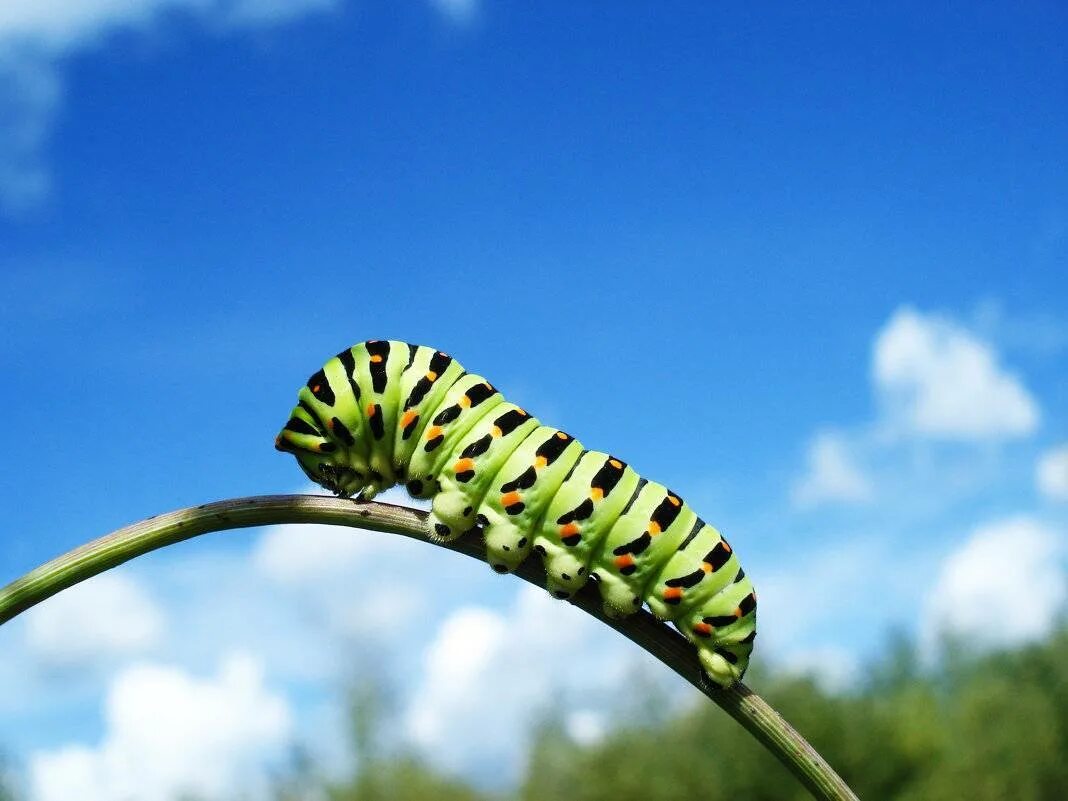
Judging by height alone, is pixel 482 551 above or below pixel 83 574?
above

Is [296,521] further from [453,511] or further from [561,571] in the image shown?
[561,571]

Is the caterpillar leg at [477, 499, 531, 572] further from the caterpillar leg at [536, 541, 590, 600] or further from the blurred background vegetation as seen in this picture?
the blurred background vegetation

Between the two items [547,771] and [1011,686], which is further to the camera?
[1011,686]

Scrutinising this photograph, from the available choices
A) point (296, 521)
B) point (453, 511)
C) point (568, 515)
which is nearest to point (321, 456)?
point (453, 511)

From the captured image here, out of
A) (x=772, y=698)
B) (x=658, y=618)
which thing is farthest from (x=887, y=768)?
(x=658, y=618)

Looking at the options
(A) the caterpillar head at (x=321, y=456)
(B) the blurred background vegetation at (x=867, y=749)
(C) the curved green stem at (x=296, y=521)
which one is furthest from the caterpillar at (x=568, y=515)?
(B) the blurred background vegetation at (x=867, y=749)

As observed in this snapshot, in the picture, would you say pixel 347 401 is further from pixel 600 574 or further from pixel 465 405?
pixel 600 574

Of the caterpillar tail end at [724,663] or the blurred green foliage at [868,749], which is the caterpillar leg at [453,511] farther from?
A: the blurred green foliage at [868,749]

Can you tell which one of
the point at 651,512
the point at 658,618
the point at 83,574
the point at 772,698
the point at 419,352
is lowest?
the point at 83,574
